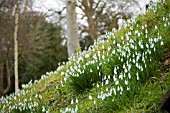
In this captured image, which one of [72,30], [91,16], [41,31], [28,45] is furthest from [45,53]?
[72,30]

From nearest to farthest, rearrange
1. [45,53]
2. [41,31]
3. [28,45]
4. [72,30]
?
[72,30] → [28,45] → [41,31] → [45,53]

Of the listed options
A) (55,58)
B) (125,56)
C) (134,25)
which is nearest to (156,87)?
(125,56)

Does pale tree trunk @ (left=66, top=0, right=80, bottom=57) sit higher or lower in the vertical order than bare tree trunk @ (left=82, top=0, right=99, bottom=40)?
lower

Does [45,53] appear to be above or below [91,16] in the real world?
below

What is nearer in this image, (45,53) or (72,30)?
(72,30)

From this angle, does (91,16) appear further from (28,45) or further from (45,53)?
(45,53)

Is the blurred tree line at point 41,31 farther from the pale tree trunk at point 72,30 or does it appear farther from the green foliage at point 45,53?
the pale tree trunk at point 72,30

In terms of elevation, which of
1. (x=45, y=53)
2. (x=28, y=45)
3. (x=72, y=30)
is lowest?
(x=72, y=30)

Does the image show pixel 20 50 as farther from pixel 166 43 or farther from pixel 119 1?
pixel 166 43

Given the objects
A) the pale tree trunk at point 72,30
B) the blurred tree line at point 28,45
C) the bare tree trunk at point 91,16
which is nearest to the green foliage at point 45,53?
the blurred tree line at point 28,45

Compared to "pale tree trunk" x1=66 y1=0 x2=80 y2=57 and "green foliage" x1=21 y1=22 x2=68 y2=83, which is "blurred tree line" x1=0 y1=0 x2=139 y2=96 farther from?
"pale tree trunk" x1=66 y1=0 x2=80 y2=57

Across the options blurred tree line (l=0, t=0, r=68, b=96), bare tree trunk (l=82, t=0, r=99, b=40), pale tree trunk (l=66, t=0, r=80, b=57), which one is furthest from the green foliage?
pale tree trunk (l=66, t=0, r=80, b=57)

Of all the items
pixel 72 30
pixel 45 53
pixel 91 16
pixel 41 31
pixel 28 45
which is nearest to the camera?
pixel 72 30
